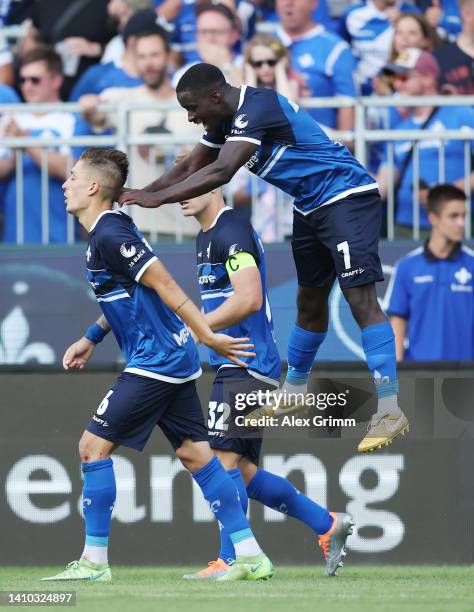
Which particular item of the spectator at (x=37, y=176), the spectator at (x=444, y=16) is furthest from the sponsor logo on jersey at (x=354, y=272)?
the spectator at (x=444, y=16)

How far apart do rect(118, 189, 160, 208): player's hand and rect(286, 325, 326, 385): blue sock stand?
1555 mm

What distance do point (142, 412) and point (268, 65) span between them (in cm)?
474

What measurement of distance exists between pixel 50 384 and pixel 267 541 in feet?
6.14

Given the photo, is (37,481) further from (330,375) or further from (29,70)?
(29,70)

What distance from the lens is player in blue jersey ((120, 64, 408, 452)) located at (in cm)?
728

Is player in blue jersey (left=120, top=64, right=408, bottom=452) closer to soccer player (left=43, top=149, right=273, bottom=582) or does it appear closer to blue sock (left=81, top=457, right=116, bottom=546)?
soccer player (left=43, top=149, right=273, bottom=582)

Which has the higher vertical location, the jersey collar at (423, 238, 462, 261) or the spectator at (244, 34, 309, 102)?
the spectator at (244, 34, 309, 102)

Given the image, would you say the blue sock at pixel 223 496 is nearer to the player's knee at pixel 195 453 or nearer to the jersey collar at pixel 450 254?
the player's knee at pixel 195 453

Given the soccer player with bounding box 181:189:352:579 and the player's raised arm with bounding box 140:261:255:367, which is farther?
the soccer player with bounding box 181:189:352:579

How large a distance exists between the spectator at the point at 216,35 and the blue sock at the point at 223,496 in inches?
211

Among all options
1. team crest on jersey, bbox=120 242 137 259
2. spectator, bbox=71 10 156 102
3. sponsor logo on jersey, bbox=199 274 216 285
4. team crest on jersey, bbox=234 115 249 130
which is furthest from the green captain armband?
spectator, bbox=71 10 156 102

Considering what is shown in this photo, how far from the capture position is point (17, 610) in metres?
6.11

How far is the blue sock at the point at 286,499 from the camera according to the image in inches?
316

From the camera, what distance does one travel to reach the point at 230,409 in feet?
25.6
